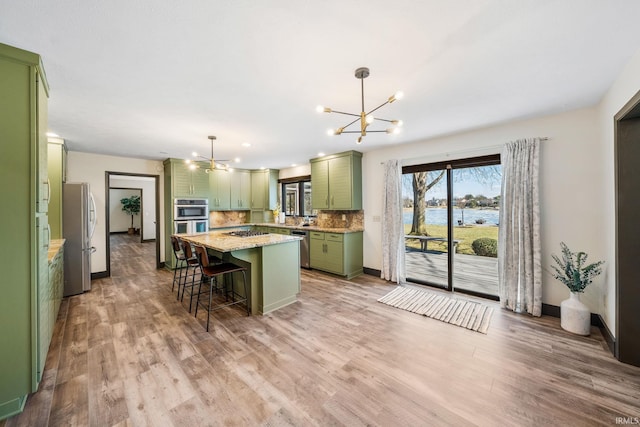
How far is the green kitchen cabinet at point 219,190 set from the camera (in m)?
6.07

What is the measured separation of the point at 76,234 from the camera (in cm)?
377

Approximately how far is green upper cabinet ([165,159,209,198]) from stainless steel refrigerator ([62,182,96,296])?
1495mm

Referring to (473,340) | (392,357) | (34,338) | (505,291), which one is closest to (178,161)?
(34,338)

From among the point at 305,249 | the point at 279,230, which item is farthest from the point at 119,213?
the point at 305,249

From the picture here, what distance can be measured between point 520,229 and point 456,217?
3.04ft

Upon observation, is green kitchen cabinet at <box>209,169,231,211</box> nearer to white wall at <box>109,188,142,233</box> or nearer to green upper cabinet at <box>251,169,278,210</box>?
green upper cabinet at <box>251,169,278,210</box>

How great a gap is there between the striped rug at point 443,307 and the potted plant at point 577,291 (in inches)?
28.3

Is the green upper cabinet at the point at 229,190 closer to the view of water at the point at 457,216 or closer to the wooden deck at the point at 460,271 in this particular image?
the view of water at the point at 457,216

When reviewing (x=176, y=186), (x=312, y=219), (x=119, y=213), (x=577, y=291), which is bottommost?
(x=577, y=291)

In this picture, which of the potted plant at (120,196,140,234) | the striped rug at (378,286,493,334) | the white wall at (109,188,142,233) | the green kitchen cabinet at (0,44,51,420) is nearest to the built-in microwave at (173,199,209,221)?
the green kitchen cabinet at (0,44,51,420)

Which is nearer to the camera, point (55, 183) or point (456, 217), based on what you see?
point (55, 183)

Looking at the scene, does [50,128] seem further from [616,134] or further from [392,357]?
[616,134]

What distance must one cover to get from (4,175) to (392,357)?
3272 mm

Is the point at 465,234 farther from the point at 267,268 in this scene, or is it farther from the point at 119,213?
the point at 119,213
